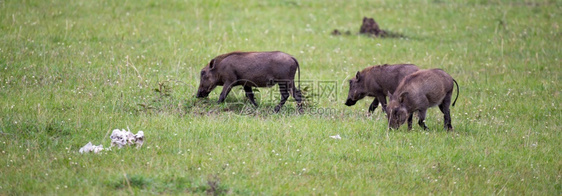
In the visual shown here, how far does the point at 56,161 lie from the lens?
7480 mm

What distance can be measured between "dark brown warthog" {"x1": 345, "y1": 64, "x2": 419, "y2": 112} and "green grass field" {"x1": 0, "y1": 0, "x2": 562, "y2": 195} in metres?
0.32

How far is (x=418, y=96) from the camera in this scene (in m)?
9.61

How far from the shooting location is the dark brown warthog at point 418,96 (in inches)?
379

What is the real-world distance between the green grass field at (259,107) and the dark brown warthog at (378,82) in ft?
1.05

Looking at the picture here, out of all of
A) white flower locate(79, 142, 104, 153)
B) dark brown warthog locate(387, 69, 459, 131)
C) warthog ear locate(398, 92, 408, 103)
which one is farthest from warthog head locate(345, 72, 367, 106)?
white flower locate(79, 142, 104, 153)

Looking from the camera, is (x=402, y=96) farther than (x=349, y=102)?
No

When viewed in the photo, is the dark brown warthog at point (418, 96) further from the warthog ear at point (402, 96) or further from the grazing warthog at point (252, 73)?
the grazing warthog at point (252, 73)

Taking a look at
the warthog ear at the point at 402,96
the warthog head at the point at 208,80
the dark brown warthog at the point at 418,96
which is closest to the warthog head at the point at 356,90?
the dark brown warthog at the point at 418,96

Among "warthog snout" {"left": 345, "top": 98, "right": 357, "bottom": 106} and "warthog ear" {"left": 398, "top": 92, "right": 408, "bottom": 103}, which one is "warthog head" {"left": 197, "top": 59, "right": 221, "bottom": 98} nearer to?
"warthog snout" {"left": 345, "top": 98, "right": 357, "bottom": 106}

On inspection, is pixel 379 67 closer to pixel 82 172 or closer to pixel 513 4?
pixel 82 172

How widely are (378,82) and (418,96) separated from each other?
1.65 m

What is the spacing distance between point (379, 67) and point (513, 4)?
12630 millimetres

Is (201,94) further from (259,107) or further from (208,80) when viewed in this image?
(259,107)

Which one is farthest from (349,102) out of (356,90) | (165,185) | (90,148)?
(165,185)
